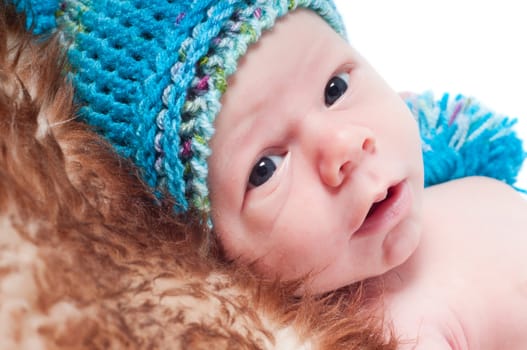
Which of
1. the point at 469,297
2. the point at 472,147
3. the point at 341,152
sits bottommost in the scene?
the point at 469,297

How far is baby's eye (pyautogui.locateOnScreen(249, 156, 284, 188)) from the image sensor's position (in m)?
0.98

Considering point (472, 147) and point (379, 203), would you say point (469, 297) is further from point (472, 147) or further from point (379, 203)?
point (472, 147)

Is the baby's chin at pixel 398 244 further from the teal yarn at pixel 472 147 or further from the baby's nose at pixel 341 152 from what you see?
the teal yarn at pixel 472 147

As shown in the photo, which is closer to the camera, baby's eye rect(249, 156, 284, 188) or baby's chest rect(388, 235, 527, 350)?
baby's eye rect(249, 156, 284, 188)

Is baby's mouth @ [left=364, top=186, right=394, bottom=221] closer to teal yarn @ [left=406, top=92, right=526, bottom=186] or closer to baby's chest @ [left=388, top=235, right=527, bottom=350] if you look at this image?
baby's chest @ [left=388, top=235, right=527, bottom=350]

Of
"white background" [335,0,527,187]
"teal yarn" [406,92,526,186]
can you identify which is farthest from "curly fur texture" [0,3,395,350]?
"white background" [335,0,527,187]

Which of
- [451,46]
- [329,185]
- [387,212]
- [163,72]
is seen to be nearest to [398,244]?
[387,212]

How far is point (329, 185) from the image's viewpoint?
0.97 meters

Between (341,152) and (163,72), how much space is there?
258 millimetres

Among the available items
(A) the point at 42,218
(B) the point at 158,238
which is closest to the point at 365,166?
(B) the point at 158,238

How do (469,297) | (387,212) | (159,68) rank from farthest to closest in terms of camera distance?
(469,297)
(387,212)
(159,68)

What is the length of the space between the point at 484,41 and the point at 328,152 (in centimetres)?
112

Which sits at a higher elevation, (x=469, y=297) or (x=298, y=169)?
(x=298, y=169)

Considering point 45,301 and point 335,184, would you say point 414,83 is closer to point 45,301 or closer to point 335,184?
point 335,184
